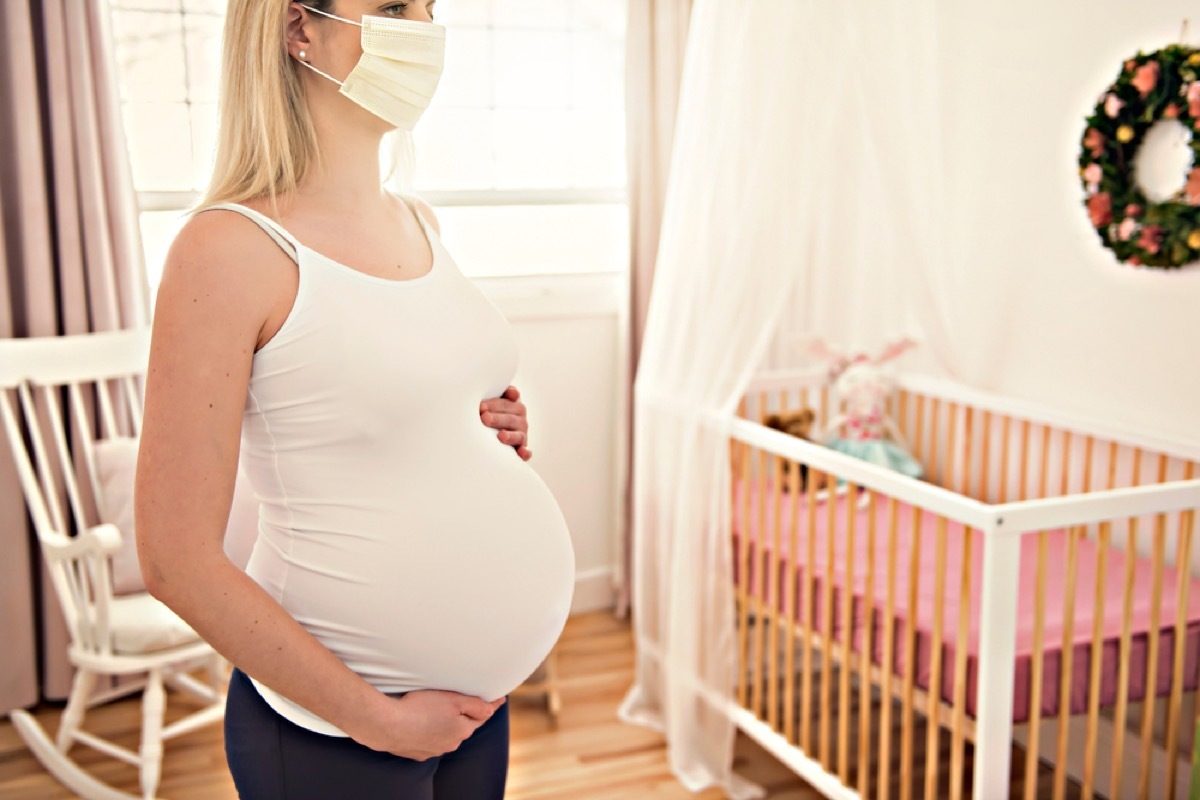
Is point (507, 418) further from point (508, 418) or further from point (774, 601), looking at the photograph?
point (774, 601)

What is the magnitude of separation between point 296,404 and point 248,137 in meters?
0.24

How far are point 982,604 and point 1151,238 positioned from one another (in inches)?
38.3

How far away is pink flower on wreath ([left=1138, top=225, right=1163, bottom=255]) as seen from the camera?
230 centimetres

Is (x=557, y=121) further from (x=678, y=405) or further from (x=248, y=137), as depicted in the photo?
(x=248, y=137)

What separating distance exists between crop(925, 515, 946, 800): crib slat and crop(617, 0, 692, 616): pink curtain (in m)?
1.55

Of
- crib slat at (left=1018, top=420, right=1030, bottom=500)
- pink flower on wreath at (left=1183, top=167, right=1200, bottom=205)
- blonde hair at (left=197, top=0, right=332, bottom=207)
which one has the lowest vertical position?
crib slat at (left=1018, top=420, right=1030, bottom=500)

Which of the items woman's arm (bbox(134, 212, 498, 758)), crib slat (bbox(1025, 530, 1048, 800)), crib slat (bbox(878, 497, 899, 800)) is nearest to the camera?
woman's arm (bbox(134, 212, 498, 758))

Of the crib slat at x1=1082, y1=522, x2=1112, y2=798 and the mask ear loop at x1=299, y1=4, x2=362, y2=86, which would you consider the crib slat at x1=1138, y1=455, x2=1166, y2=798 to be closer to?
the crib slat at x1=1082, y1=522, x2=1112, y2=798

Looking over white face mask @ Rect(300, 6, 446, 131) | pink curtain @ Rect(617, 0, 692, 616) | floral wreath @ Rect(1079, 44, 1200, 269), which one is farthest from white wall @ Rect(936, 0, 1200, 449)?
white face mask @ Rect(300, 6, 446, 131)

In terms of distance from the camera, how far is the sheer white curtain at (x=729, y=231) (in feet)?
7.84

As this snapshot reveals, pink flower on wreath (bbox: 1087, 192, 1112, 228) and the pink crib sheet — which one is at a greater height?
pink flower on wreath (bbox: 1087, 192, 1112, 228)

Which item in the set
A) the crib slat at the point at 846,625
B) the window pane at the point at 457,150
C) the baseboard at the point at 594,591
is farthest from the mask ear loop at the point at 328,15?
the baseboard at the point at 594,591

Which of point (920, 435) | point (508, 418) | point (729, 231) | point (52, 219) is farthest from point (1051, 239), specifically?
point (52, 219)

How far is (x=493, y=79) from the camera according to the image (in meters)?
3.34
